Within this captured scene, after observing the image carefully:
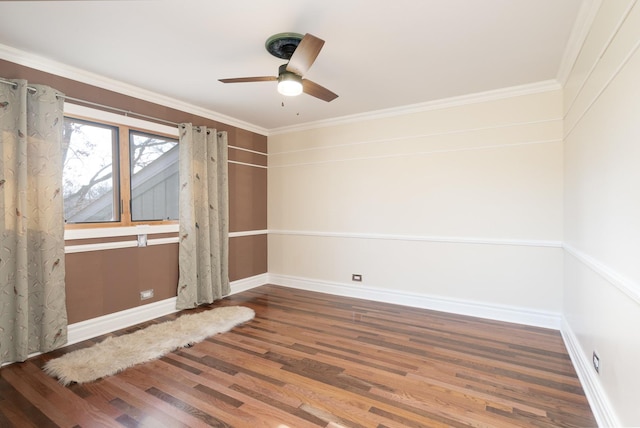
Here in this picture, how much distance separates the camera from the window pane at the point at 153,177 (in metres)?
3.59

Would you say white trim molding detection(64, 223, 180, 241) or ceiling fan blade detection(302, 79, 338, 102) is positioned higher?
ceiling fan blade detection(302, 79, 338, 102)

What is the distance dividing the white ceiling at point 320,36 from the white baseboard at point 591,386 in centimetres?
246

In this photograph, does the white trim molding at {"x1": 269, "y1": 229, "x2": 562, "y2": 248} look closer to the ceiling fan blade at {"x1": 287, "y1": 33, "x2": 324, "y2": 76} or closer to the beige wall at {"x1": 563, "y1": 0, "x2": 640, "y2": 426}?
the beige wall at {"x1": 563, "y1": 0, "x2": 640, "y2": 426}

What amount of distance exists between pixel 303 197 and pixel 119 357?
317cm

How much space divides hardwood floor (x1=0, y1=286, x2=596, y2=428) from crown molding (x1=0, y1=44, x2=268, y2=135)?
2.57m

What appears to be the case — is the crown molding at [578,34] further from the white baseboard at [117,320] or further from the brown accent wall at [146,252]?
the white baseboard at [117,320]

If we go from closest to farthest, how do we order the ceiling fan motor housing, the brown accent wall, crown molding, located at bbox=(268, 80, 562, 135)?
the ceiling fan motor housing → the brown accent wall → crown molding, located at bbox=(268, 80, 562, 135)

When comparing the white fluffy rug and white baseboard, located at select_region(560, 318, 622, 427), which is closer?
white baseboard, located at select_region(560, 318, 622, 427)

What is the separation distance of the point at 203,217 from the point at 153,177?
0.77 m

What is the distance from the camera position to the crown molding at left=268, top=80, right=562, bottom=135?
338 centimetres

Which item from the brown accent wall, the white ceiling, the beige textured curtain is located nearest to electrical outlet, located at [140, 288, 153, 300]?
the brown accent wall

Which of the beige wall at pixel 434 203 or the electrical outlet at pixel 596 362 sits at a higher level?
the beige wall at pixel 434 203

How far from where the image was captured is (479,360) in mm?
2693

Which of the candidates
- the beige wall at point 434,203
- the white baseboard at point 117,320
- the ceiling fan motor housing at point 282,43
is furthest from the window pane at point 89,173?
the beige wall at point 434,203
